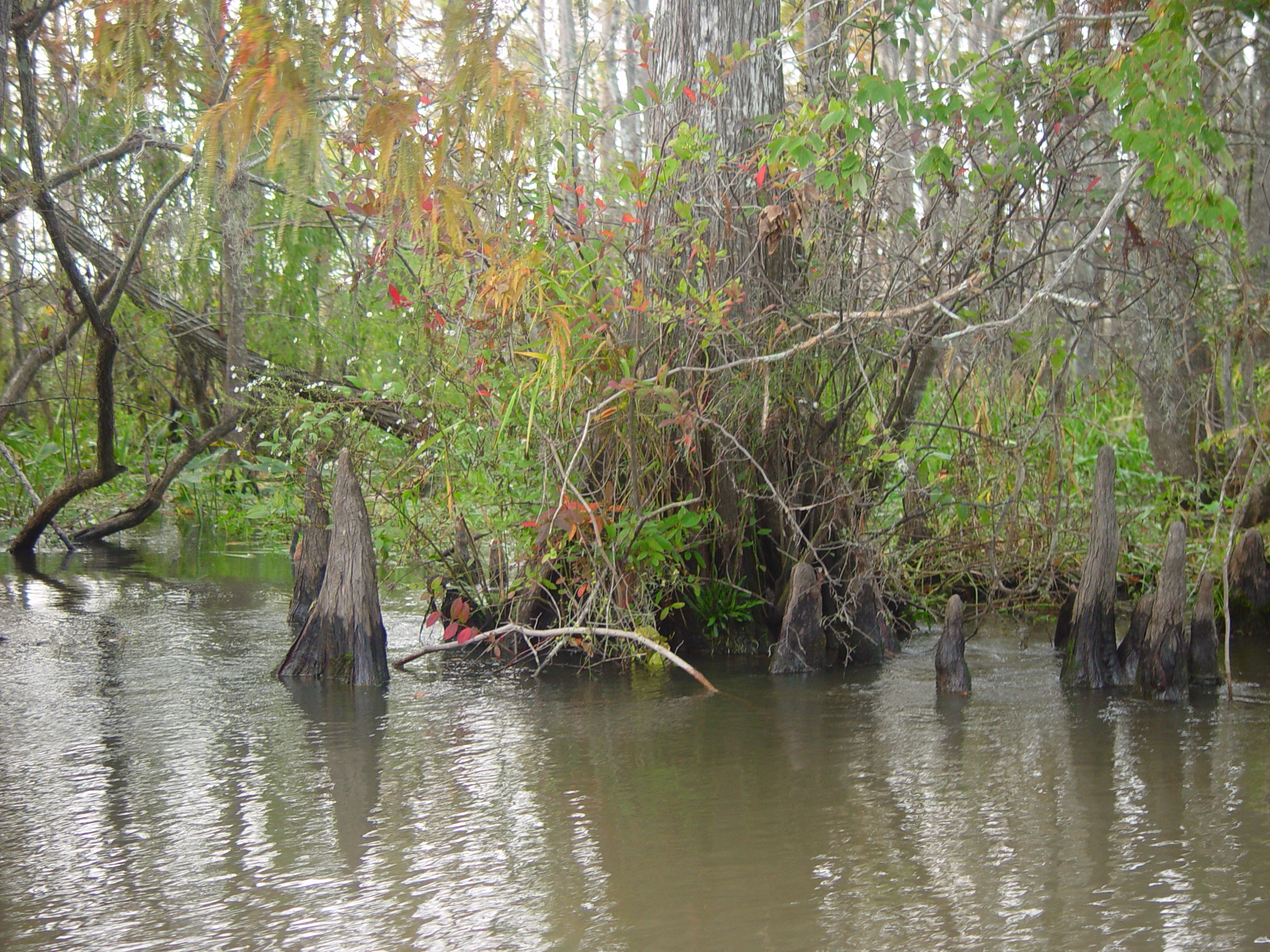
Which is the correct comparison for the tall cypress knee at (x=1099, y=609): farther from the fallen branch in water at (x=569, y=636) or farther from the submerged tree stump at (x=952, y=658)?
the fallen branch in water at (x=569, y=636)

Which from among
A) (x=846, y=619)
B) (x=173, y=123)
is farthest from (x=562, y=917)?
(x=173, y=123)

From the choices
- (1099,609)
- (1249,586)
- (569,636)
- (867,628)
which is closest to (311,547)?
(569,636)

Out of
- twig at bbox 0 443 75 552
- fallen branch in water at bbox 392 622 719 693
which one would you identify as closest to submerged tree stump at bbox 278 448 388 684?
fallen branch in water at bbox 392 622 719 693

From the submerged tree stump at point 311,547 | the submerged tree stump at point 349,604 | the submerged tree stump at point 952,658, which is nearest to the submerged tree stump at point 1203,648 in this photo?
the submerged tree stump at point 952,658

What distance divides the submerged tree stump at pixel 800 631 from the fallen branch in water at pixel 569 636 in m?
0.44

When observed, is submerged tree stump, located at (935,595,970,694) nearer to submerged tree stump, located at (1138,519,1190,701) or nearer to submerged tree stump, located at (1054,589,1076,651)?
submerged tree stump, located at (1138,519,1190,701)

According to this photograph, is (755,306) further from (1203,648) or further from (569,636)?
(1203,648)

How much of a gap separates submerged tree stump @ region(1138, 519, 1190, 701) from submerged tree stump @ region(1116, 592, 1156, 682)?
0.15 meters

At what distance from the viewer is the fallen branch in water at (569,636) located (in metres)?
5.29

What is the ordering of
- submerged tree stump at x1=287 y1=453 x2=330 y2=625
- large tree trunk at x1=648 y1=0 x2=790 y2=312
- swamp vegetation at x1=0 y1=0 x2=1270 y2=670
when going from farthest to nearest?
submerged tree stump at x1=287 y1=453 x2=330 y2=625 < large tree trunk at x1=648 y1=0 x2=790 y2=312 < swamp vegetation at x1=0 y1=0 x2=1270 y2=670

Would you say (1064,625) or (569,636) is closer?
(569,636)

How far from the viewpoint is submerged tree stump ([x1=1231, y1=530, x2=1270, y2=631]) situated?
7195 millimetres

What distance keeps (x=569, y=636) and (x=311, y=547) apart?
1.85 meters

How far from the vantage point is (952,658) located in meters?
5.55
